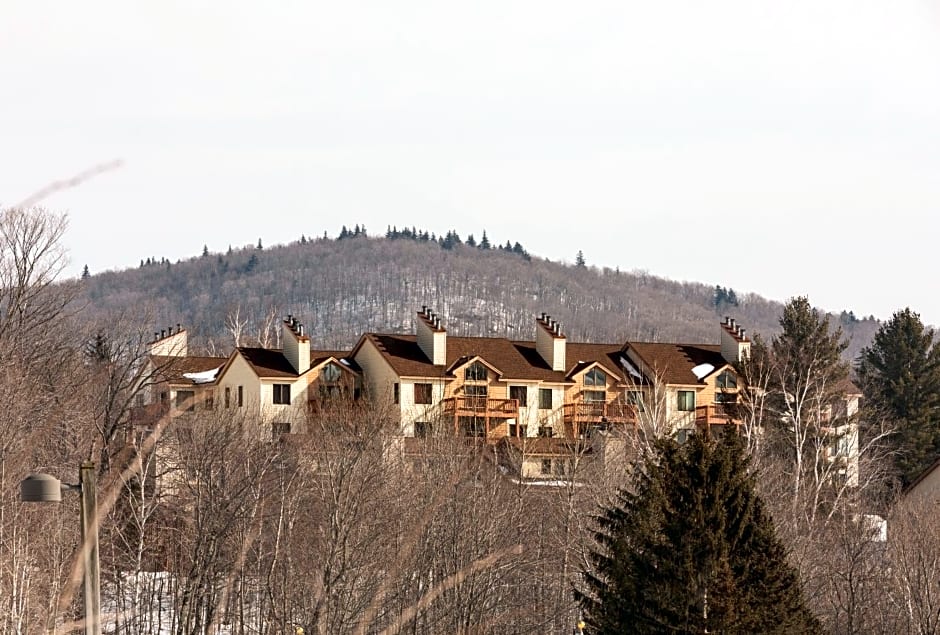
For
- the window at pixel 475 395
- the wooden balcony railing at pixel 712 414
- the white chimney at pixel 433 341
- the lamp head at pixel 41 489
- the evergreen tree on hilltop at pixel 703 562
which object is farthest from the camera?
the wooden balcony railing at pixel 712 414

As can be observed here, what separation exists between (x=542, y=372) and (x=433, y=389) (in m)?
6.13

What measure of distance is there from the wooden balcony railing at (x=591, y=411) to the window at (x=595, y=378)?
1337 mm

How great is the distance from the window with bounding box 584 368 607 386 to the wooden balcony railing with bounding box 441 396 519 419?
4684 millimetres

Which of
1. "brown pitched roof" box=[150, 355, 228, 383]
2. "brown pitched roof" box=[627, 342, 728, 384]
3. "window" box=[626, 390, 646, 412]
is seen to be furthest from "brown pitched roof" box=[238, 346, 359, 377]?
"brown pitched roof" box=[627, 342, 728, 384]

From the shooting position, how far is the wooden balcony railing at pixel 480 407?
70.9 metres

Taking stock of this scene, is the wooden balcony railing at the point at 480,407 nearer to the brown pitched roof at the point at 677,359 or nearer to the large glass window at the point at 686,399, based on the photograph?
the brown pitched roof at the point at 677,359

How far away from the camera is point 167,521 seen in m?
51.9

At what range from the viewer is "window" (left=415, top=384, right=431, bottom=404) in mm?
71000

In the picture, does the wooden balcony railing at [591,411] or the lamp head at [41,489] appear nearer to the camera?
the lamp head at [41,489]

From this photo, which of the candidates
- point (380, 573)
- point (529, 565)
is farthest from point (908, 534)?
point (380, 573)

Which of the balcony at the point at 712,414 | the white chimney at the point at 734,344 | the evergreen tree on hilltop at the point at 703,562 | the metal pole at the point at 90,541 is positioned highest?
the white chimney at the point at 734,344

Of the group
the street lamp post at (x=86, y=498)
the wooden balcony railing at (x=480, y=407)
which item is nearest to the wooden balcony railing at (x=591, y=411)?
the wooden balcony railing at (x=480, y=407)

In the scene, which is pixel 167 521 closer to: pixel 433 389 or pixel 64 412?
pixel 64 412

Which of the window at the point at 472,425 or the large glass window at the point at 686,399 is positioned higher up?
the large glass window at the point at 686,399
